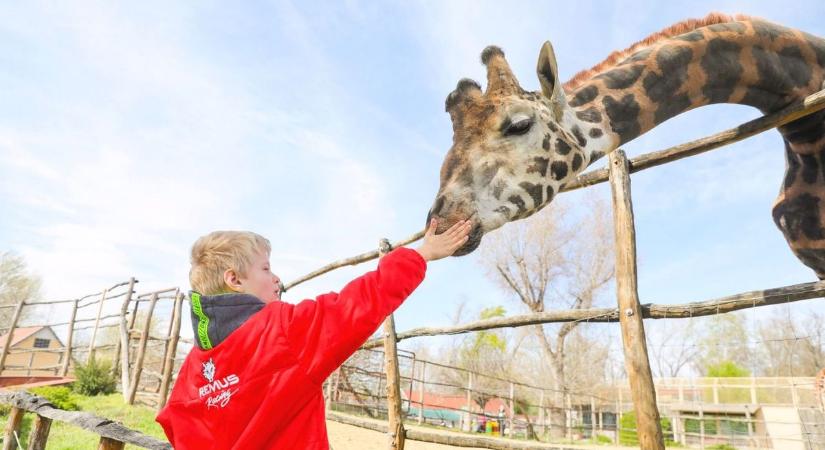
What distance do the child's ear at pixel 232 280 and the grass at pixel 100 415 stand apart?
525cm

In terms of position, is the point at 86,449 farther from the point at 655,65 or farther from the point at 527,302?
the point at 527,302

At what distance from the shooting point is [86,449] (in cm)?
718

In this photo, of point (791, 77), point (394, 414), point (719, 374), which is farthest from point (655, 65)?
point (719, 374)

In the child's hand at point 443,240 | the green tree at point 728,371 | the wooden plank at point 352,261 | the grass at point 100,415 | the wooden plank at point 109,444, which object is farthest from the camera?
the green tree at point 728,371

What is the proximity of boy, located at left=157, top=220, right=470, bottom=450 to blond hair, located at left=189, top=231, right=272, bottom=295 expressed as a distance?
0.07 m

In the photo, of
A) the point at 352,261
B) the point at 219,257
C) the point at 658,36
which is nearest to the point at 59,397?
the point at 352,261

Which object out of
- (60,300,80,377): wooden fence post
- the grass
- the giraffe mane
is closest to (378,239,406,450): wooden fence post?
the giraffe mane

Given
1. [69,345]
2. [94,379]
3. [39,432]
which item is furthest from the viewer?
[69,345]

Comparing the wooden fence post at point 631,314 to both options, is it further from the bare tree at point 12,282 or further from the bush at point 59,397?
the bare tree at point 12,282

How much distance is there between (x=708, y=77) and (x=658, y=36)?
1.21 feet

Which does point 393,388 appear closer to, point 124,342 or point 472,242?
point 472,242

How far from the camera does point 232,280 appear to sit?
169 cm

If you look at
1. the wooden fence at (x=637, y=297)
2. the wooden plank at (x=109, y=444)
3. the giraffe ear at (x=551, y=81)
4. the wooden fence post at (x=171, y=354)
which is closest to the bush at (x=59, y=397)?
the wooden fence post at (x=171, y=354)

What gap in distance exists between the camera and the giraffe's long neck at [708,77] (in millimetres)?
2410
